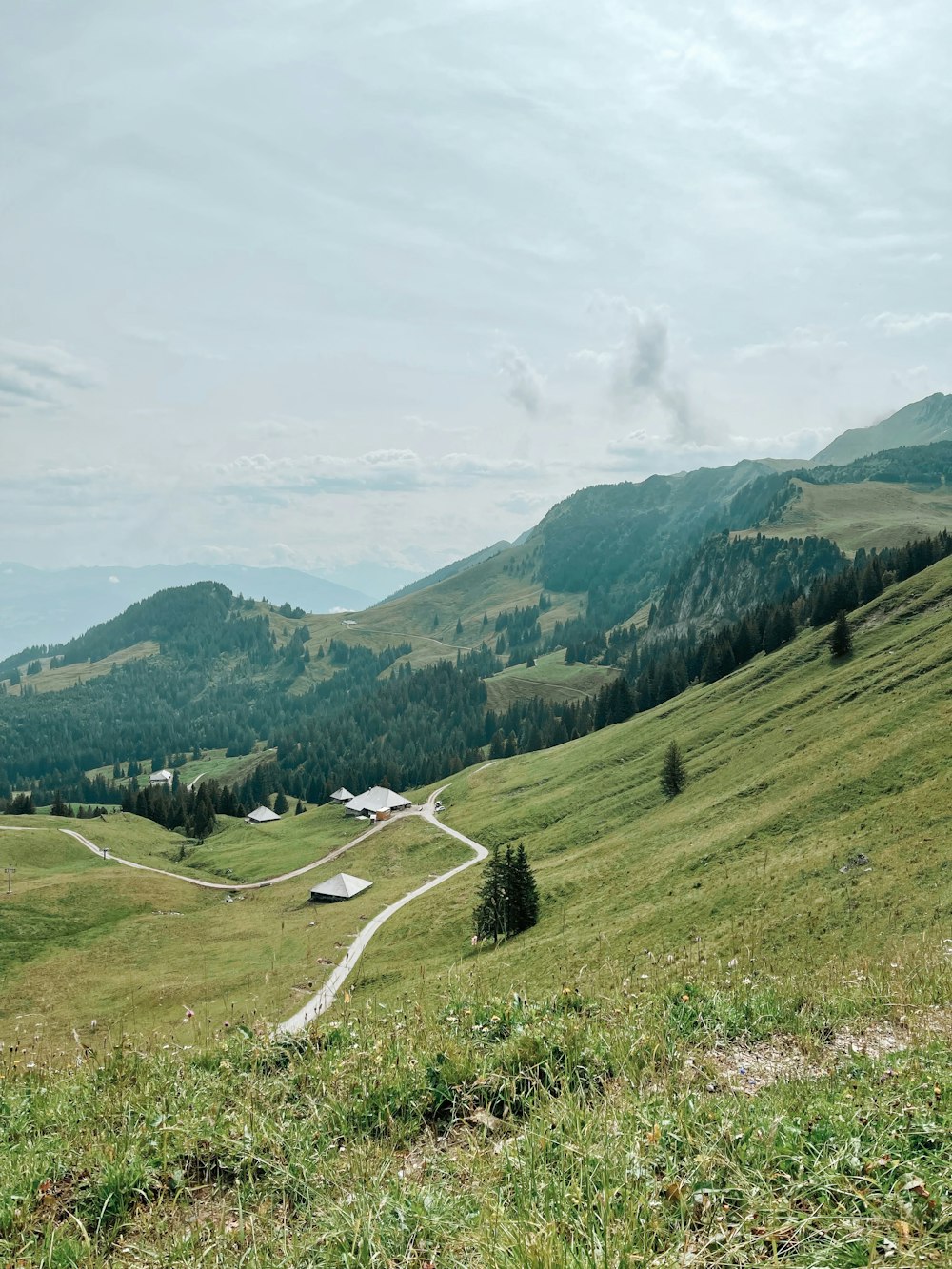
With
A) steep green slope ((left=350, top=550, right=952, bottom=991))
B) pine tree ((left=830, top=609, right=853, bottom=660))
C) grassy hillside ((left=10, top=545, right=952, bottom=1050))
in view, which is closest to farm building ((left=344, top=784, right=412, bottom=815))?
grassy hillside ((left=10, top=545, right=952, bottom=1050))

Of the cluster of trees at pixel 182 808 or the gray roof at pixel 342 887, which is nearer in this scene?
the gray roof at pixel 342 887

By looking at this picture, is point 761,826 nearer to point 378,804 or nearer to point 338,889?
point 338,889

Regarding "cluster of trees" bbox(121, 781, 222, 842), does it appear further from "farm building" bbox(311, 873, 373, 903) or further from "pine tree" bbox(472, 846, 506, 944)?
"pine tree" bbox(472, 846, 506, 944)

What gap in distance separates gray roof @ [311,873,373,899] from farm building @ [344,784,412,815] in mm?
36569

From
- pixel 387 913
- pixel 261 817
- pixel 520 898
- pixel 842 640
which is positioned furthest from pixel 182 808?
pixel 842 640

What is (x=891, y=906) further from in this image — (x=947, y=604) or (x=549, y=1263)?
(x=947, y=604)

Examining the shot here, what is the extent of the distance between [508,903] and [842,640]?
193 ft

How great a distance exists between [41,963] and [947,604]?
355 ft

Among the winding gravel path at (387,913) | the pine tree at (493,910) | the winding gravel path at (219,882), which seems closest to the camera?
the winding gravel path at (387,913)

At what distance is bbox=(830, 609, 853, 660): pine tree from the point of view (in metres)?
84.1

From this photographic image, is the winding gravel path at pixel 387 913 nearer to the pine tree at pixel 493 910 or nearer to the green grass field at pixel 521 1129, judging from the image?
the pine tree at pixel 493 910

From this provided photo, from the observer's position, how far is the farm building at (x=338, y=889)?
79363 millimetres

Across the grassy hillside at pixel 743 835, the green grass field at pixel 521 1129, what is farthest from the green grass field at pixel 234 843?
the green grass field at pixel 521 1129

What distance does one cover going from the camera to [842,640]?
276 feet
